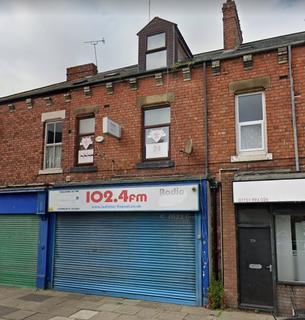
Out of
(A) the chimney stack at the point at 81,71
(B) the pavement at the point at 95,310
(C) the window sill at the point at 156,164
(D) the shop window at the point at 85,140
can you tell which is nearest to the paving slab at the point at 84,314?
(B) the pavement at the point at 95,310

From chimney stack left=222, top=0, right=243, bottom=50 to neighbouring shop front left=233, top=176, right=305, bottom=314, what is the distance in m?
5.24

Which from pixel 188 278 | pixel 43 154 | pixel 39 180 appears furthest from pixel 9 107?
pixel 188 278

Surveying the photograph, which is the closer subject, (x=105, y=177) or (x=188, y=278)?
(x=188, y=278)

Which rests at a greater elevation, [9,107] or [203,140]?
[9,107]

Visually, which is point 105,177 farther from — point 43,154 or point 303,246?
point 303,246

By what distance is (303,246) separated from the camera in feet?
26.1

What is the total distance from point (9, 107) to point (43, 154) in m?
2.60

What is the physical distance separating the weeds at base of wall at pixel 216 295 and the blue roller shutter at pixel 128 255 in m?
0.50

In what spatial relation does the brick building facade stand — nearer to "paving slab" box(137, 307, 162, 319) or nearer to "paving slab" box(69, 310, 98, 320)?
"paving slab" box(137, 307, 162, 319)

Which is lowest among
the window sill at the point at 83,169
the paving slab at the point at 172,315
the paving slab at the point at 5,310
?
the paving slab at the point at 5,310

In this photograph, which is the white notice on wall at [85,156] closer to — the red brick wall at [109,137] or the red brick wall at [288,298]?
the red brick wall at [109,137]

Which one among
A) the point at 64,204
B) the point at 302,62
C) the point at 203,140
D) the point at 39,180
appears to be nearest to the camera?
the point at 302,62

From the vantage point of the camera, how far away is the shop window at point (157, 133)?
32.7ft

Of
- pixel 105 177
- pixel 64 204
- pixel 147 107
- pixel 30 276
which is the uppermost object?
pixel 147 107
